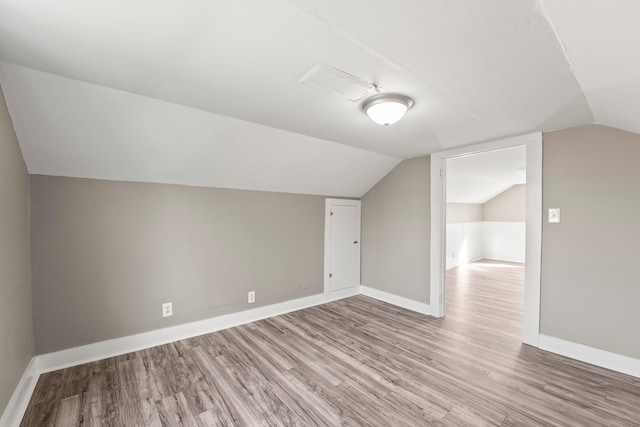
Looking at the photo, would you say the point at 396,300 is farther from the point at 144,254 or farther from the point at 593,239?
the point at 144,254

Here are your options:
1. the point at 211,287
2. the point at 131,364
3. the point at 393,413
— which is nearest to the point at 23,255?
the point at 131,364

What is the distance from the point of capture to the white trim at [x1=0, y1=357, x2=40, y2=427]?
1539mm

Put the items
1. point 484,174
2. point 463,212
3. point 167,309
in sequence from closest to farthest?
1. point 167,309
2. point 484,174
3. point 463,212

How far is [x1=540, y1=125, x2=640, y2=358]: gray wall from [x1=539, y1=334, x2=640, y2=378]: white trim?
5 cm

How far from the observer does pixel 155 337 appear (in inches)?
101

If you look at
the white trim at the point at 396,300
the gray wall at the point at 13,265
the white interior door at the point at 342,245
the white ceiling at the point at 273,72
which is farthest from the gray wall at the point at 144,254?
the white trim at the point at 396,300

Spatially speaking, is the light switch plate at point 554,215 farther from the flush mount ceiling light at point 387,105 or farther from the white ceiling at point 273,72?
the flush mount ceiling light at point 387,105

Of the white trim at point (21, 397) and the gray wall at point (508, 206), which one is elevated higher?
the gray wall at point (508, 206)

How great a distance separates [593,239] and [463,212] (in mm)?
5084

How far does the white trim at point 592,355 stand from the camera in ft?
7.01

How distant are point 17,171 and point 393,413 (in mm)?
3065

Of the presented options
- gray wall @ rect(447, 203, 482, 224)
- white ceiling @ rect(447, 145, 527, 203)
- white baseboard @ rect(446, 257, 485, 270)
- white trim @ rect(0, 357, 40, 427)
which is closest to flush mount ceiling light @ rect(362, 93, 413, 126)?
white ceiling @ rect(447, 145, 527, 203)

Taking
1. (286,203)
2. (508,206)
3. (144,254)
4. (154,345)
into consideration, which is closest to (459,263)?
(508,206)

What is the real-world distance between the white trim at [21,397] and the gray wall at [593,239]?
163 inches
